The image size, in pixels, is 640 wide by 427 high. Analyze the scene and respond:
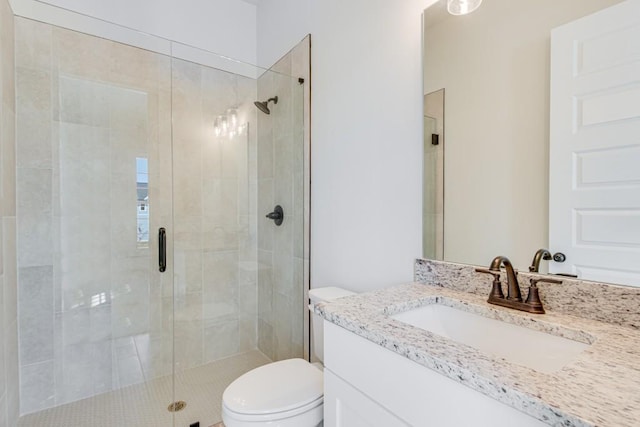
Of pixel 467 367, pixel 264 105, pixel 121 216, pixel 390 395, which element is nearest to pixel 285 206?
pixel 264 105

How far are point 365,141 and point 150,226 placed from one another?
1.52 metres

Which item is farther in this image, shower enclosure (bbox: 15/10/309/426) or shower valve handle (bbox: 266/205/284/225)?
shower valve handle (bbox: 266/205/284/225)

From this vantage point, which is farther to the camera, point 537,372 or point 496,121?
point 496,121

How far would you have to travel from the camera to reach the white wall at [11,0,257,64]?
1.84 meters

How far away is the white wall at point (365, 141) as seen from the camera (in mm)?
1301

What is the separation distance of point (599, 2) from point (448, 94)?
0.45 metres

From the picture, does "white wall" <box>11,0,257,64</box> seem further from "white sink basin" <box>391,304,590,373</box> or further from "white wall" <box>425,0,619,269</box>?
"white sink basin" <box>391,304,590,373</box>

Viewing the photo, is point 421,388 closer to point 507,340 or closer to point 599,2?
point 507,340

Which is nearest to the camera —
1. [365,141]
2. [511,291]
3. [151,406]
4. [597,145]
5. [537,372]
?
[537,372]

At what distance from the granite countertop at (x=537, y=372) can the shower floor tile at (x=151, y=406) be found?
136 centimetres

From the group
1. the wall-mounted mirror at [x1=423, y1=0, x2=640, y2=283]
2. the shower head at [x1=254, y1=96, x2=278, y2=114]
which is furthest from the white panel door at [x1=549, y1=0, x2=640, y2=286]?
the shower head at [x1=254, y1=96, x2=278, y2=114]

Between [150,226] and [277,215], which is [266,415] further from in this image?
[150,226]

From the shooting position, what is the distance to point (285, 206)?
2.14 metres

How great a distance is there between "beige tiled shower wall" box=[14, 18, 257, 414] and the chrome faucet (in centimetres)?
172
